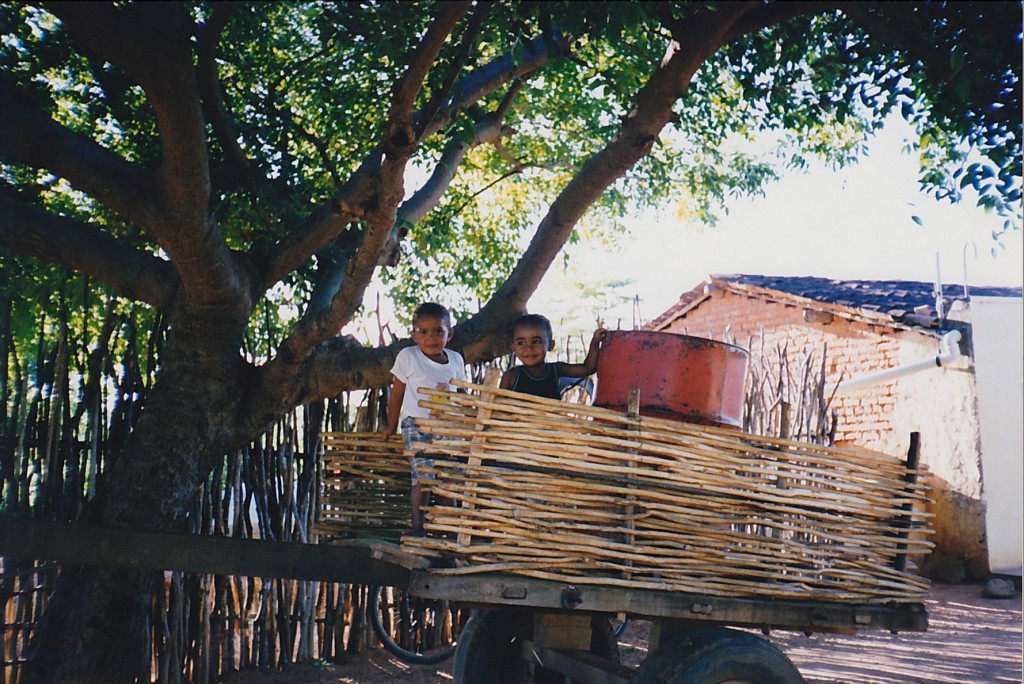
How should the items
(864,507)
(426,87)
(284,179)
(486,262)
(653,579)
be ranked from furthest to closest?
1. (486,262)
2. (426,87)
3. (284,179)
4. (864,507)
5. (653,579)

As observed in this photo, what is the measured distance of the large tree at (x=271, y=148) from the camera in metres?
3.68

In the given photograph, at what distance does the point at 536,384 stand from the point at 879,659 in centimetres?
357

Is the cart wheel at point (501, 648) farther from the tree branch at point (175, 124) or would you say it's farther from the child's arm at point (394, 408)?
the tree branch at point (175, 124)

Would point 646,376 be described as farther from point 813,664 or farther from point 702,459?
point 813,664

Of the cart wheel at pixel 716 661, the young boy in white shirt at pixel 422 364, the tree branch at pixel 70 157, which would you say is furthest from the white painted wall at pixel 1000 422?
the tree branch at pixel 70 157

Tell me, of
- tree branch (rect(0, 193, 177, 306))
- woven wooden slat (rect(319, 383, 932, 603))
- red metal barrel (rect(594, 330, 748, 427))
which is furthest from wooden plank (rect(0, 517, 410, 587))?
tree branch (rect(0, 193, 177, 306))

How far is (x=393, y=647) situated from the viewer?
5344 mm

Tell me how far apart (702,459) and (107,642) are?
9.84ft

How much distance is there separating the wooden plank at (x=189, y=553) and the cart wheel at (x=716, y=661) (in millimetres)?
935

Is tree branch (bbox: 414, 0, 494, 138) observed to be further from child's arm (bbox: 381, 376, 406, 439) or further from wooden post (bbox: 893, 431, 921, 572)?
wooden post (bbox: 893, 431, 921, 572)

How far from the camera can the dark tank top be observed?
4.02 m

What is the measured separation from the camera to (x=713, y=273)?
12.5 metres

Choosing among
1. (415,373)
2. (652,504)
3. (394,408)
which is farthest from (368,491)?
(652,504)

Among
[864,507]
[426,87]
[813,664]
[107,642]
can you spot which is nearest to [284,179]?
[426,87]
